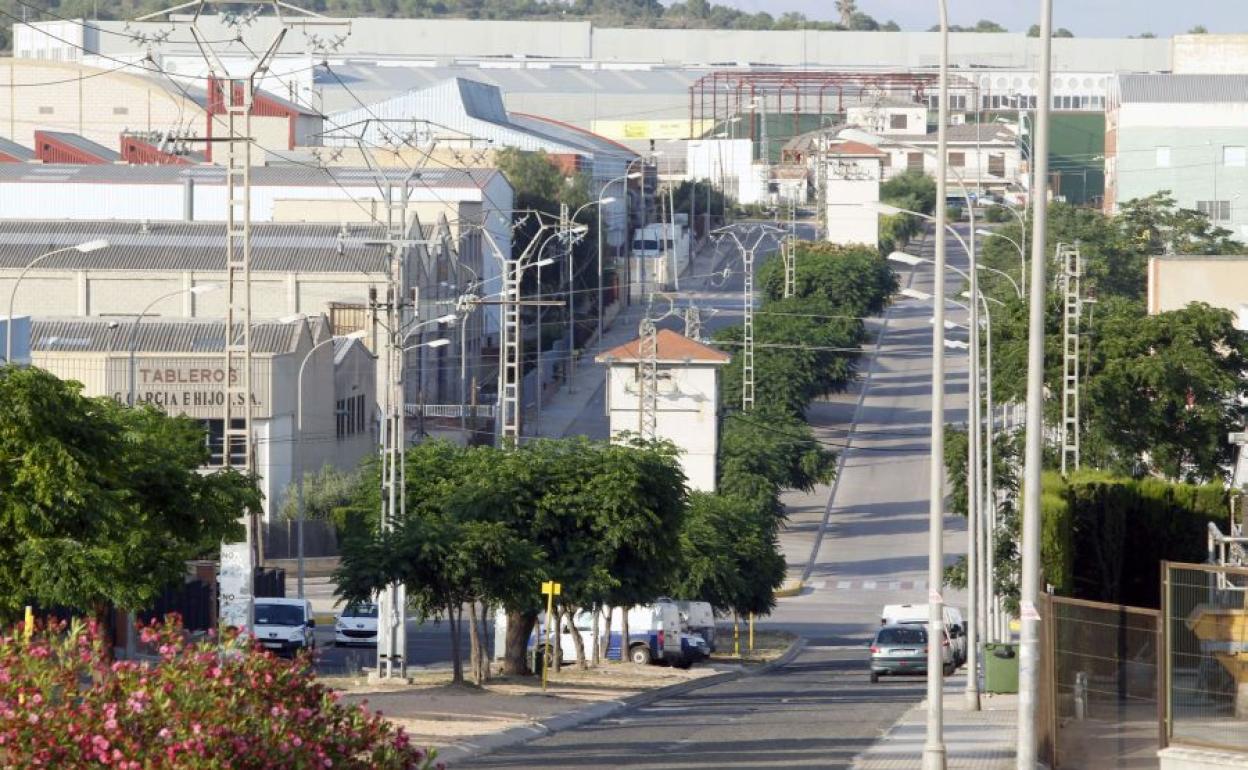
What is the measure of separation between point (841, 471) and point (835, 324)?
1440cm

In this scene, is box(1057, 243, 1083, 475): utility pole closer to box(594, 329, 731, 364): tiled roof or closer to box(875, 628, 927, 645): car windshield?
box(875, 628, 927, 645): car windshield

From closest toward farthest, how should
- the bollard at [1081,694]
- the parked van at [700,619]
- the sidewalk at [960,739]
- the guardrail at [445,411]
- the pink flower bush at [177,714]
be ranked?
the pink flower bush at [177,714] < the bollard at [1081,694] < the sidewalk at [960,739] < the parked van at [700,619] < the guardrail at [445,411]

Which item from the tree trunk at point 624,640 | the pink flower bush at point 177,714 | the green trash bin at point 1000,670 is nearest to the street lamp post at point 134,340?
the tree trunk at point 624,640

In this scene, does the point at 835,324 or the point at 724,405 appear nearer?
the point at 724,405

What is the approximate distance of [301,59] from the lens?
17250 centimetres

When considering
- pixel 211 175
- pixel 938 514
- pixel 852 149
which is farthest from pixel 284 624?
pixel 852 149

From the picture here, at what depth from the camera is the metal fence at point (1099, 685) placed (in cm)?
2177

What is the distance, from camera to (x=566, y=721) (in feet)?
112

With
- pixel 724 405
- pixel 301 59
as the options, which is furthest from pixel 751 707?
pixel 301 59

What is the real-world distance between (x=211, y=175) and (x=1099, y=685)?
91153 millimetres

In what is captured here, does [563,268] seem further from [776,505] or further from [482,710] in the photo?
[482,710]

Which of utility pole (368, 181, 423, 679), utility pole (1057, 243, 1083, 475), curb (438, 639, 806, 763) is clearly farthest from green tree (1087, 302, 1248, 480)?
utility pole (368, 181, 423, 679)

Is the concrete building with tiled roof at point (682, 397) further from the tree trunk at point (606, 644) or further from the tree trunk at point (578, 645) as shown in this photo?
the tree trunk at point (578, 645)

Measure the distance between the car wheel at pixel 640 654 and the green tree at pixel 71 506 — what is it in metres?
27.6
